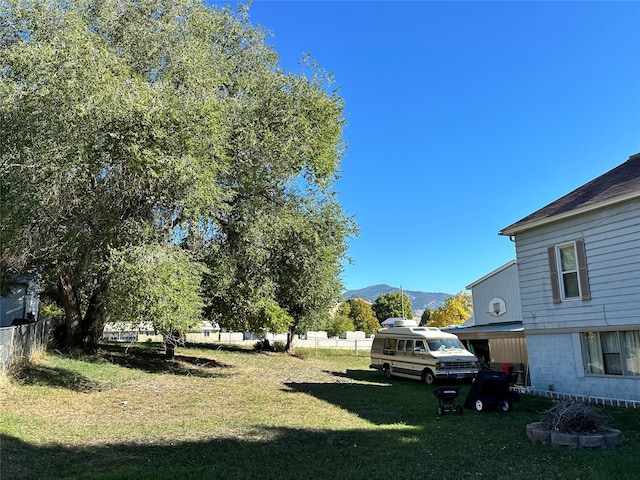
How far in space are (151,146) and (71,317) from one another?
1057 cm

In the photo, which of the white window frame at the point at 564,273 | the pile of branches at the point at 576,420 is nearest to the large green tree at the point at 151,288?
the pile of branches at the point at 576,420

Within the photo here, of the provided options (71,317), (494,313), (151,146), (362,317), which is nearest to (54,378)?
(71,317)

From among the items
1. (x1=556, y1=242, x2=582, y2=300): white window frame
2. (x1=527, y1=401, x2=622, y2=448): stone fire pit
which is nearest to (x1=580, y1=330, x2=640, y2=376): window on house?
(x1=556, y1=242, x2=582, y2=300): white window frame

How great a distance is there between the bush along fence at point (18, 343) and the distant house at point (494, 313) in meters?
15.4

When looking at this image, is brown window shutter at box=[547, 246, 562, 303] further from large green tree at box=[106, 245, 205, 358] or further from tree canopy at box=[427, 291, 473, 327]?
tree canopy at box=[427, 291, 473, 327]

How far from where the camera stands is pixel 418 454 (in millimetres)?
7527

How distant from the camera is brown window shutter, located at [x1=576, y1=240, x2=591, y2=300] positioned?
12.7m

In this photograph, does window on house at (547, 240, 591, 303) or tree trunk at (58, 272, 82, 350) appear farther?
tree trunk at (58, 272, 82, 350)

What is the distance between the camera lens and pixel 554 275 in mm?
13688

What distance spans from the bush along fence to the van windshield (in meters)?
13.5

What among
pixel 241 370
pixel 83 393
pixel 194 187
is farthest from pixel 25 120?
pixel 241 370

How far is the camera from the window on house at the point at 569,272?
1285 centimetres

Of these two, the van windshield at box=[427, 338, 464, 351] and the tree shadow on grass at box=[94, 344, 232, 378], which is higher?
the van windshield at box=[427, 338, 464, 351]

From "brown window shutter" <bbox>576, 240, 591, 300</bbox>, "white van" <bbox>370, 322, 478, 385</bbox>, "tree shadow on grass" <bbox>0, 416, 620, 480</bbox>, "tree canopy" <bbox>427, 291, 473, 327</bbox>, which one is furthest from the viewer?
"tree canopy" <bbox>427, 291, 473, 327</bbox>
